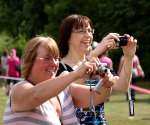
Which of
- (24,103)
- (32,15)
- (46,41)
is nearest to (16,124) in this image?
(24,103)

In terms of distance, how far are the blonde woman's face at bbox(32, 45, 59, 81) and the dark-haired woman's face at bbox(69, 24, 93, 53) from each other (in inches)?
43.6

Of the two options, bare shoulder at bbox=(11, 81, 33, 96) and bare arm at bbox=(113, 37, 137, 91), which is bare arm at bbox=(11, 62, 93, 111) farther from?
bare arm at bbox=(113, 37, 137, 91)

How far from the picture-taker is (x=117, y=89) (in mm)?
4840

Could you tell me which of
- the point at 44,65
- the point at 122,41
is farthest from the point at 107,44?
the point at 44,65

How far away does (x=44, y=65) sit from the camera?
3.92 metres

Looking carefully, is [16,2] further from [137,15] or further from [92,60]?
[92,60]

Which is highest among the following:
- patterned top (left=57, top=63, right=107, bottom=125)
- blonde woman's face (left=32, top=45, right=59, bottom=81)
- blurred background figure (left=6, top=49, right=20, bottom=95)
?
blonde woman's face (left=32, top=45, right=59, bottom=81)

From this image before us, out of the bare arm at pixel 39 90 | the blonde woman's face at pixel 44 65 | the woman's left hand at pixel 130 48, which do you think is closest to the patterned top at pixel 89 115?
the woman's left hand at pixel 130 48

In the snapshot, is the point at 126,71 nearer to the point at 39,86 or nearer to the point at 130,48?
the point at 130,48

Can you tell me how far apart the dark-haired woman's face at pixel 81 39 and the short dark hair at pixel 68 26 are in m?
0.03

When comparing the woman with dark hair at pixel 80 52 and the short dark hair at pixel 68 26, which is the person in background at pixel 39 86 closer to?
the woman with dark hair at pixel 80 52

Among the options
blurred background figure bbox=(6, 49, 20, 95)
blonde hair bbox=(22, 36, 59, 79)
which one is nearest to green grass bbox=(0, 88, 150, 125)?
blurred background figure bbox=(6, 49, 20, 95)

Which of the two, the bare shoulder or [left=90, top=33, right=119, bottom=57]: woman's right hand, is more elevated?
[left=90, top=33, right=119, bottom=57]: woman's right hand

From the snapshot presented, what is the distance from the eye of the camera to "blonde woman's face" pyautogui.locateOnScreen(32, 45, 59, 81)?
392 centimetres
